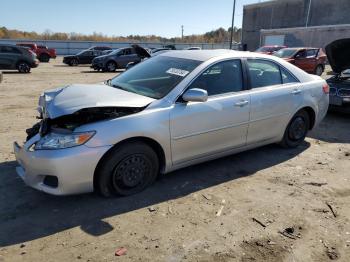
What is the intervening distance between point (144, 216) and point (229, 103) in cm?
185

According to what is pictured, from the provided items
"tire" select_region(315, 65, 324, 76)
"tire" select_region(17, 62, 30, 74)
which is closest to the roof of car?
"tire" select_region(315, 65, 324, 76)

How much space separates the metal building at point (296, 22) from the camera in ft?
121

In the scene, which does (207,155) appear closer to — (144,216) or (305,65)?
(144,216)

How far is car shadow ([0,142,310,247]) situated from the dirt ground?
10 millimetres

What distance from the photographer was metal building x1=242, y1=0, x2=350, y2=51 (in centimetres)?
3697

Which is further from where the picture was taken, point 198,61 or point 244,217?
point 198,61

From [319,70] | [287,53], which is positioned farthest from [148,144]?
[319,70]

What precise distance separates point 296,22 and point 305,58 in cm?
3024

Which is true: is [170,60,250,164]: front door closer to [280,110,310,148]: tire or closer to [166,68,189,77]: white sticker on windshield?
[166,68,189,77]: white sticker on windshield

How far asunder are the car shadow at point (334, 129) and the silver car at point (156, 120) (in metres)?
1.57

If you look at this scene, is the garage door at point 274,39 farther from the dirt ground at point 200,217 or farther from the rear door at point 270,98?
the dirt ground at point 200,217

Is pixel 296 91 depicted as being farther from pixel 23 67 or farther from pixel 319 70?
pixel 23 67

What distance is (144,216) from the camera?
12.1ft

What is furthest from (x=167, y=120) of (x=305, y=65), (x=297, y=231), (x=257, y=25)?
(x=257, y=25)
